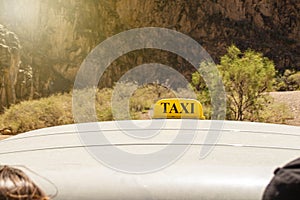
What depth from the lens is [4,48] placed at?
21.5 meters

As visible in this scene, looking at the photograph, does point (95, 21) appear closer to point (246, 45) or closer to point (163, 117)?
point (246, 45)

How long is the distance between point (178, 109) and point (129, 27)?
29101mm

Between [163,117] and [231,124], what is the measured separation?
0.38m

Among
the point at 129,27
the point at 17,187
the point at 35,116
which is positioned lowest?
the point at 35,116

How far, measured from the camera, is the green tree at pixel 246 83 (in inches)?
635

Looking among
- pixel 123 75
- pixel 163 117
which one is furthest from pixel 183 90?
pixel 163 117

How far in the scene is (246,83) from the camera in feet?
53.3

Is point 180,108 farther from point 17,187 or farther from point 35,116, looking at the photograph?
point 35,116

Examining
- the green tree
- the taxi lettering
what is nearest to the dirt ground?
the green tree

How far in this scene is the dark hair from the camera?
107cm

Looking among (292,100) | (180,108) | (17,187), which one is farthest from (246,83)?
(17,187)

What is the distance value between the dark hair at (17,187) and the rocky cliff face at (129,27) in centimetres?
2464

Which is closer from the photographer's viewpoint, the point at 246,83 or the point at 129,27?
the point at 246,83

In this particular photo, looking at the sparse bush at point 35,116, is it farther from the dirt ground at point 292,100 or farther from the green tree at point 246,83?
the dirt ground at point 292,100
